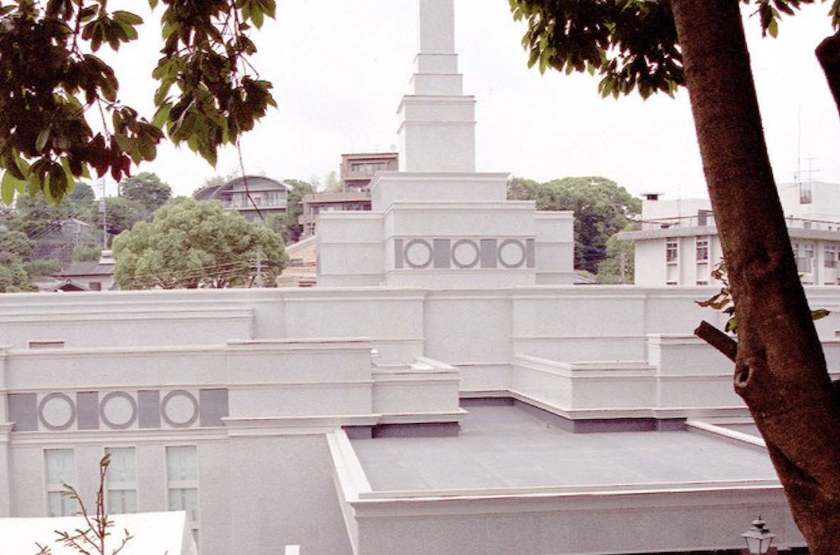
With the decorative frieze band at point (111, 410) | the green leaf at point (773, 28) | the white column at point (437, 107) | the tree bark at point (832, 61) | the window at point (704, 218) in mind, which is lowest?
the decorative frieze band at point (111, 410)

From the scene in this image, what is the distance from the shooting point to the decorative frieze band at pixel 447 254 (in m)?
20.2

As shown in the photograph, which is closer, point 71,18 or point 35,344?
point 71,18

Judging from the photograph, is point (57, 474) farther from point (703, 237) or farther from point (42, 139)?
point (703, 237)

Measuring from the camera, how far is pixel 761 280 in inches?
112

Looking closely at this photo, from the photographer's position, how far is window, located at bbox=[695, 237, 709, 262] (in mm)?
49416

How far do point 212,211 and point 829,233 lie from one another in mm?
34058

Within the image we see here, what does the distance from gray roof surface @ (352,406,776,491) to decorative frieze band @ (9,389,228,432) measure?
260cm

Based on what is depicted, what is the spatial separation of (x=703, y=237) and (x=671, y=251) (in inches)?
136

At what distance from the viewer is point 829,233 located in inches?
1965

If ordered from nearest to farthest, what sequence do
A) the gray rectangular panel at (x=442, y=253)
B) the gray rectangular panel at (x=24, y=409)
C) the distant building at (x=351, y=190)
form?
the gray rectangular panel at (x=24, y=409) < the gray rectangular panel at (x=442, y=253) < the distant building at (x=351, y=190)

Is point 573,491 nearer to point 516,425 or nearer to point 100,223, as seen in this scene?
point 516,425

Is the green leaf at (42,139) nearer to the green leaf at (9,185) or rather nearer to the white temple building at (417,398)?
the green leaf at (9,185)

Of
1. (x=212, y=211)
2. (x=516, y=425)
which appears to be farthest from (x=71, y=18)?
(x=212, y=211)

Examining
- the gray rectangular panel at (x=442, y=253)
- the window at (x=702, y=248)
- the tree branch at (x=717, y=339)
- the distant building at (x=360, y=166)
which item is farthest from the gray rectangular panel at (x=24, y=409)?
the distant building at (x=360, y=166)
